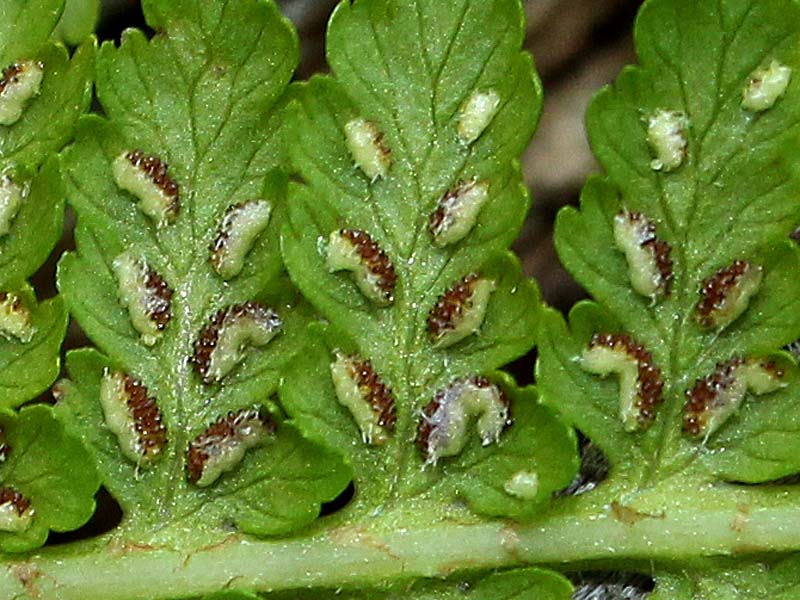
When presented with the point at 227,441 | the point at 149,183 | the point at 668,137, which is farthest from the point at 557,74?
the point at 227,441

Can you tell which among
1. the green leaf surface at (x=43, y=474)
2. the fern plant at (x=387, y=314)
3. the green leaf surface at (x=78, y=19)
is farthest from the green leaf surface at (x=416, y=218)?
the green leaf surface at (x=78, y=19)

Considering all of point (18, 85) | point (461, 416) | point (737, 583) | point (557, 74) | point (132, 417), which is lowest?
point (737, 583)

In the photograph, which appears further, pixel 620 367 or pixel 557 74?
pixel 557 74

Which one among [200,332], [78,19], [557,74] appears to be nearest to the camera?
[200,332]

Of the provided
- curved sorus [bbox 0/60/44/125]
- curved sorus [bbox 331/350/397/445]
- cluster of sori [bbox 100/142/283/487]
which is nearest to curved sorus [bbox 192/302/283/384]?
cluster of sori [bbox 100/142/283/487]

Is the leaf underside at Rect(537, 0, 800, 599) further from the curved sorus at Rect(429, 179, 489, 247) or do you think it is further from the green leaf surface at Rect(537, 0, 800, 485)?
the curved sorus at Rect(429, 179, 489, 247)

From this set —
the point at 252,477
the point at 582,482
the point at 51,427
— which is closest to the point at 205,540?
the point at 252,477

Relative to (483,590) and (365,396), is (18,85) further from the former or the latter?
(483,590)
